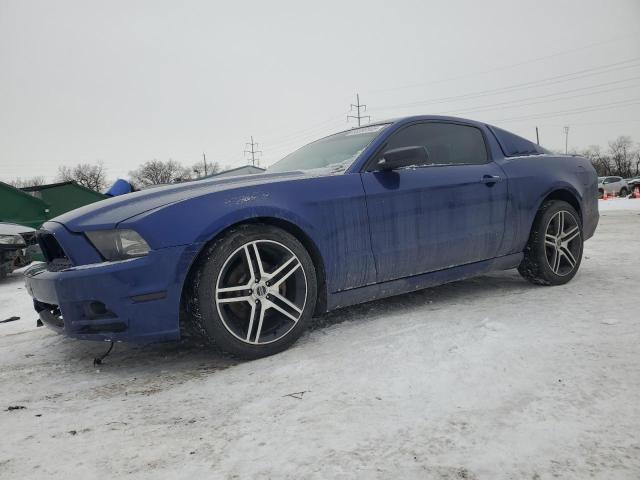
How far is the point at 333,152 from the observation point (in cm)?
338

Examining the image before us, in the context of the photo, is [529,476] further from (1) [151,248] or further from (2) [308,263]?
(1) [151,248]

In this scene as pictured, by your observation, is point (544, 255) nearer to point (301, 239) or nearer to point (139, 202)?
point (301, 239)

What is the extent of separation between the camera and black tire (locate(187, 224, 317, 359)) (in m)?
2.34

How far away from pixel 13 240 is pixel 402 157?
21.7 feet

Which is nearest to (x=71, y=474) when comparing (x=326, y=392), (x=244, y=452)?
(x=244, y=452)

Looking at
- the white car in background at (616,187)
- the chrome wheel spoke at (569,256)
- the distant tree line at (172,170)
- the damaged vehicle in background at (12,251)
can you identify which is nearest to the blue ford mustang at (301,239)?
the chrome wheel spoke at (569,256)

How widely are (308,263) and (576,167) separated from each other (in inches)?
117

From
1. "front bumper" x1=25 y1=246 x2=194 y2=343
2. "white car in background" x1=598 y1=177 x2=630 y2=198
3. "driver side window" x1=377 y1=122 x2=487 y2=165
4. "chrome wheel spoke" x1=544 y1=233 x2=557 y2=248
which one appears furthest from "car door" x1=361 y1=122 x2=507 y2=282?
"white car in background" x1=598 y1=177 x2=630 y2=198

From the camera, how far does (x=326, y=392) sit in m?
1.95

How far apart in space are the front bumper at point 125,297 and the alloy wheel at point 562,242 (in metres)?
2.99

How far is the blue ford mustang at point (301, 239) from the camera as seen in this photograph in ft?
7.54

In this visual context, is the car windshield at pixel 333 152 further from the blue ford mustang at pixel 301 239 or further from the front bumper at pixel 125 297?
the front bumper at pixel 125 297

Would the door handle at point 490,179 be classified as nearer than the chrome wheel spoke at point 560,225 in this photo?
Yes

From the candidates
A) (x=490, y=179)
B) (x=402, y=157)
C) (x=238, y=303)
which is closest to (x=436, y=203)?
(x=402, y=157)
